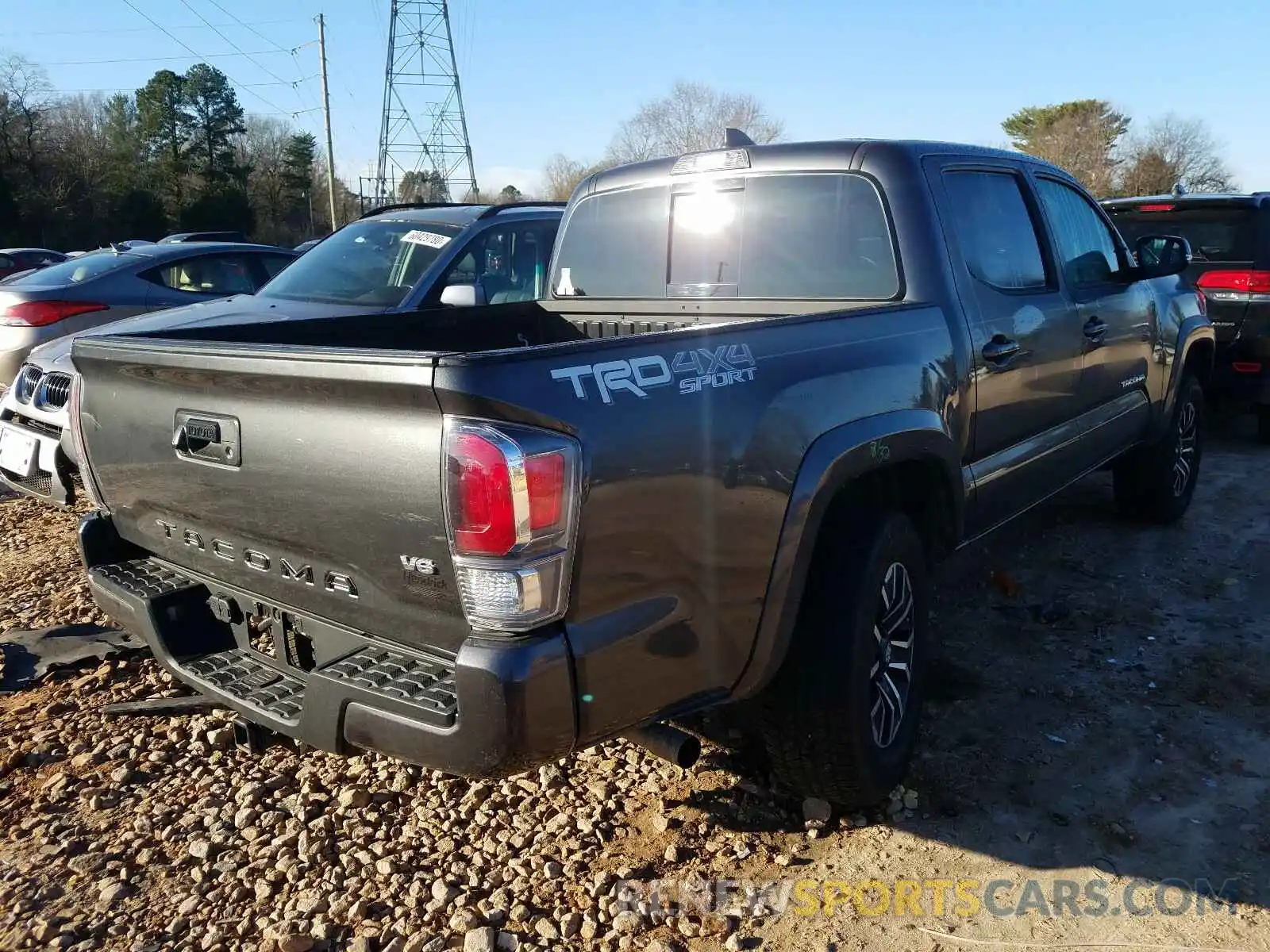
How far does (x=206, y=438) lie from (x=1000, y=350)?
2.64 m

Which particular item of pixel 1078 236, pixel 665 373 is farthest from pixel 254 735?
pixel 1078 236

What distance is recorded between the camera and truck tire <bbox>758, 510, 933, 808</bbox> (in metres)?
2.66

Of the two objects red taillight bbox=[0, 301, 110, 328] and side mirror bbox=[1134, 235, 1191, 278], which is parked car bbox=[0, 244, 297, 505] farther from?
side mirror bbox=[1134, 235, 1191, 278]

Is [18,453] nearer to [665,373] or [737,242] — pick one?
[737,242]

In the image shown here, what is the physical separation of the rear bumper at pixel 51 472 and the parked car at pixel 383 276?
0.6 inches

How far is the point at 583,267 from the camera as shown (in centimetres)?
437

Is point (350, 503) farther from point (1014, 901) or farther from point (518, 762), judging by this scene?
point (1014, 901)

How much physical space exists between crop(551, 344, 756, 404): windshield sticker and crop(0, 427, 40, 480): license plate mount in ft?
13.8

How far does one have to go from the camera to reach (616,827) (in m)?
Answer: 2.89

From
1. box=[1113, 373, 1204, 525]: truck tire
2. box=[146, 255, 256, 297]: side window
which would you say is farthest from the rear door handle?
box=[146, 255, 256, 297]: side window

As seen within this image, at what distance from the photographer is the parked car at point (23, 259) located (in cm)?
2184

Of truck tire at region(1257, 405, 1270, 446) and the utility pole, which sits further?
the utility pole

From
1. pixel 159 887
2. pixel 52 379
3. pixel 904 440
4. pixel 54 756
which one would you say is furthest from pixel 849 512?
pixel 52 379
